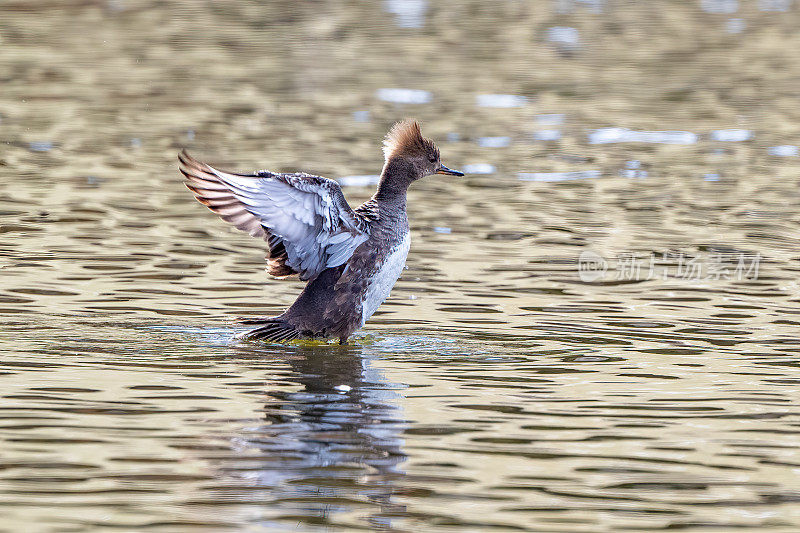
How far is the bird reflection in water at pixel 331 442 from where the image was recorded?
5715mm

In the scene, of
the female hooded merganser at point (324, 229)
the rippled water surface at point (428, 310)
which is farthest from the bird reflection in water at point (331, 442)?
the female hooded merganser at point (324, 229)

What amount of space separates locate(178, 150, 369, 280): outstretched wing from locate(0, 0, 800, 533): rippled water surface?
646 millimetres

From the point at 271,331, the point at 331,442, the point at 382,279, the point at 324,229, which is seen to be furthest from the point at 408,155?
the point at 331,442

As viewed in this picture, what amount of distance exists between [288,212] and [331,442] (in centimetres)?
183

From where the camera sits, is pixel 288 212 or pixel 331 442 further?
pixel 288 212

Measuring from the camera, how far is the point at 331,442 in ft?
21.6

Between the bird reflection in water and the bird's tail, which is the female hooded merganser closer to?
the bird's tail

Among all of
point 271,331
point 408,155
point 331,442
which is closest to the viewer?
point 331,442

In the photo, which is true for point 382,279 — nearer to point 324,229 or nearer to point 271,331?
point 324,229

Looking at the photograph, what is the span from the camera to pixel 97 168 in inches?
599

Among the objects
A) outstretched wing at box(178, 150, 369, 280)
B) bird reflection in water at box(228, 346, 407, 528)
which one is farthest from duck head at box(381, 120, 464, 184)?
bird reflection in water at box(228, 346, 407, 528)

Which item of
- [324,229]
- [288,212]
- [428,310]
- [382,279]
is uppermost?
[288,212]

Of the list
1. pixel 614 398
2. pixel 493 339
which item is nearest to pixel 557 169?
pixel 493 339

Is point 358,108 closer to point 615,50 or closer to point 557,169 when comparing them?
point 557,169
